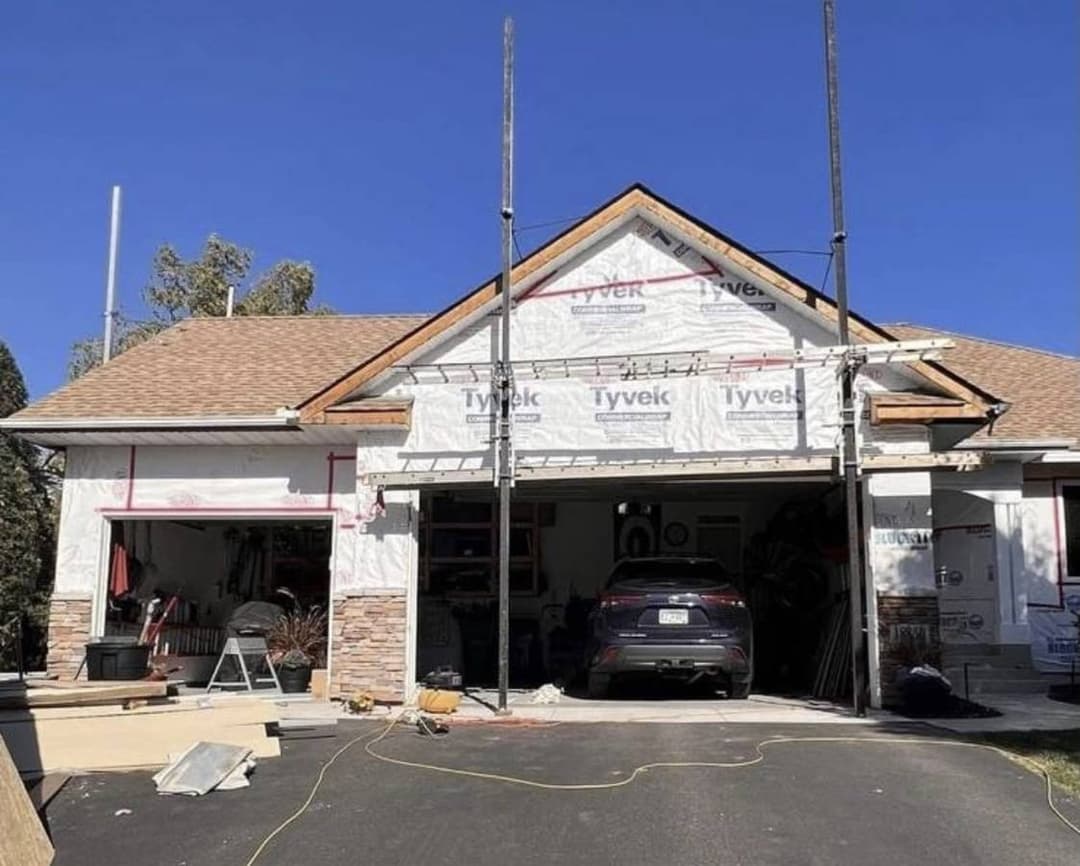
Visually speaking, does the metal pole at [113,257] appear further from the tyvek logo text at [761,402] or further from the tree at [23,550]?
the tyvek logo text at [761,402]

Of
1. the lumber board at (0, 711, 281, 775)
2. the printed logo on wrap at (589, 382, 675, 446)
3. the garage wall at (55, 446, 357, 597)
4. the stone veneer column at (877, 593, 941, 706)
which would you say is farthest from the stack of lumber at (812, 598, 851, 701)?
the lumber board at (0, 711, 281, 775)

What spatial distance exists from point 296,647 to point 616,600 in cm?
450

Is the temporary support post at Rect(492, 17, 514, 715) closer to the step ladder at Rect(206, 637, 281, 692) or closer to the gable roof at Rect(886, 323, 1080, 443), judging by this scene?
the step ladder at Rect(206, 637, 281, 692)

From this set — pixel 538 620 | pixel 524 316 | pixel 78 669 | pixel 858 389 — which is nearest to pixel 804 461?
pixel 858 389

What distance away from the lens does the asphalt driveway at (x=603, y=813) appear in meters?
5.66

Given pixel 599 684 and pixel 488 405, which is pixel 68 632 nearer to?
pixel 488 405

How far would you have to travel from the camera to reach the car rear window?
1145cm

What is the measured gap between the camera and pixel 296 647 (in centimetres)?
1331

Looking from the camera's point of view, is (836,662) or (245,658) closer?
(245,658)

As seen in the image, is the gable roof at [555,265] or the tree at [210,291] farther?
the tree at [210,291]

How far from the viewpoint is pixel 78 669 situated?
12938 millimetres

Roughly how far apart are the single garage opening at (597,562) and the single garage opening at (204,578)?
6.86ft

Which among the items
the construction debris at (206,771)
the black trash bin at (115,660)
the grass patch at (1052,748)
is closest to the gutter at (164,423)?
the black trash bin at (115,660)

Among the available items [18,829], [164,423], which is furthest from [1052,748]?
[164,423]
